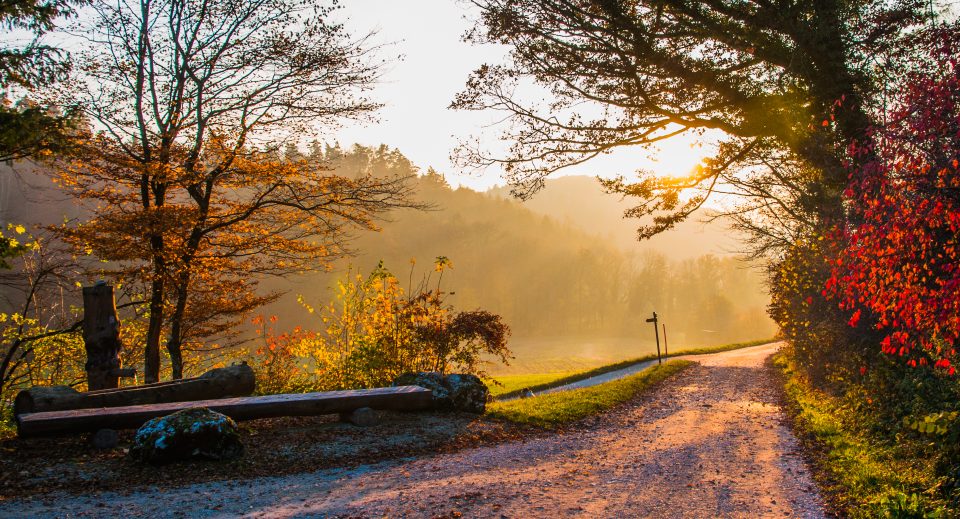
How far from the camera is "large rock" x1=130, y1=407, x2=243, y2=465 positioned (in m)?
6.58

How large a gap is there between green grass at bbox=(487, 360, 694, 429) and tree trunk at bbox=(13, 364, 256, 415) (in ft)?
14.9

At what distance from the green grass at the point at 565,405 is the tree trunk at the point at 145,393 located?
4554 millimetres

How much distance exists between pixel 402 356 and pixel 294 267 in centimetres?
420

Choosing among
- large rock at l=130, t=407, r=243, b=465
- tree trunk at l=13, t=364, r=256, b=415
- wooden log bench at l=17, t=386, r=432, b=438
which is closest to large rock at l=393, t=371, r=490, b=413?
wooden log bench at l=17, t=386, r=432, b=438

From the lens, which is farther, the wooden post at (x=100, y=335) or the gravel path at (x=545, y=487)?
the wooden post at (x=100, y=335)

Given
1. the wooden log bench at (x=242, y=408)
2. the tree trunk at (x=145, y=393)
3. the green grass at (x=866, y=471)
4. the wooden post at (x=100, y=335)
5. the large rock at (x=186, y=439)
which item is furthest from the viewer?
the wooden post at (x=100, y=335)

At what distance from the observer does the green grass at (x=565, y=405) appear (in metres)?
9.96

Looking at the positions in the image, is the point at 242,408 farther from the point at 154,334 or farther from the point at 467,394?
the point at 154,334

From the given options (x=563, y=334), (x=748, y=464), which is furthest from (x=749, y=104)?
(x=563, y=334)

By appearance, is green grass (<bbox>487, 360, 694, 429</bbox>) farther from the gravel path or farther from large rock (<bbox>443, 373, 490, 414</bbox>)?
the gravel path

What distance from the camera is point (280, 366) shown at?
13.4 metres

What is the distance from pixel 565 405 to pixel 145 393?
736 cm

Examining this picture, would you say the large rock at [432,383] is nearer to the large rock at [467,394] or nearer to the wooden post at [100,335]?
the large rock at [467,394]

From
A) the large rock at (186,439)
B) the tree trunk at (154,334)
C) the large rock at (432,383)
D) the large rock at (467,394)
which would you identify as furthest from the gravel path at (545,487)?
the tree trunk at (154,334)
